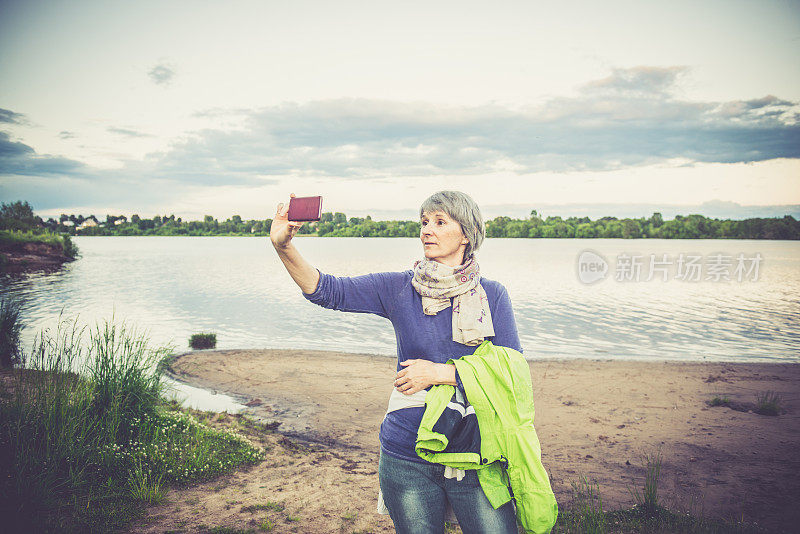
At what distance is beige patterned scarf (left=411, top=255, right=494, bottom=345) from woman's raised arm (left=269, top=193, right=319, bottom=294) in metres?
0.58

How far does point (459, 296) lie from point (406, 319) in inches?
12.5

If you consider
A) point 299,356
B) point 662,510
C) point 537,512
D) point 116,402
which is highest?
point 537,512

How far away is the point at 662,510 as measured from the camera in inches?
182

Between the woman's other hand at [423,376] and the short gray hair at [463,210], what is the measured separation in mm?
741

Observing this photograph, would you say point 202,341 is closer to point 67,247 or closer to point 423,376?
point 423,376

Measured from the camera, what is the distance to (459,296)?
7.98 feet

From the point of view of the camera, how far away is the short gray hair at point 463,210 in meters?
2.52

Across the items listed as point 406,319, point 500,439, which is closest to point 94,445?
point 406,319

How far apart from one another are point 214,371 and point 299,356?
2766mm

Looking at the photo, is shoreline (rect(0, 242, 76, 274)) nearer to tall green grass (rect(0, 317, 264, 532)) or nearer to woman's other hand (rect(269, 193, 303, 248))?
tall green grass (rect(0, 317, 264, 532))

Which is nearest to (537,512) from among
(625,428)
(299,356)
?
(625,428)

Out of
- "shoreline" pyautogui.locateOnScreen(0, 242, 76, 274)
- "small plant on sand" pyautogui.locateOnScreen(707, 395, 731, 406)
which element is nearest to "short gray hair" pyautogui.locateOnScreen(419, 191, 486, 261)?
"small plant on sand" pyautogui.locateOnScreen(707, 395, 731, 406)

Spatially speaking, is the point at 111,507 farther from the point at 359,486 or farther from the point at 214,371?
the point at 214,371

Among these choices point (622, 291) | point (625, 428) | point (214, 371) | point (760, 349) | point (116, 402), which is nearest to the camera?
point (116, 402)
